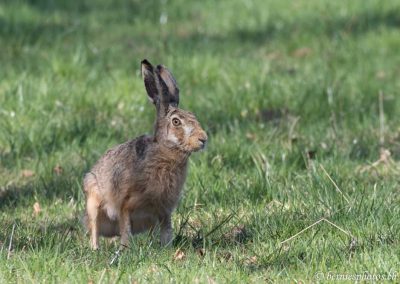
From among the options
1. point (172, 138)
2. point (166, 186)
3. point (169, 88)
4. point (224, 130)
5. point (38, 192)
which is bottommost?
point (38, 192)

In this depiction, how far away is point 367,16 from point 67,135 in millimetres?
5087

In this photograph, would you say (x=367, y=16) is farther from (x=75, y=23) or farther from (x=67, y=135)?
(x=67, y=135)

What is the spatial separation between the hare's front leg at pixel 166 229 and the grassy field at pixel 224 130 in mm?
50

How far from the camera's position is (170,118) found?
18.5 feet

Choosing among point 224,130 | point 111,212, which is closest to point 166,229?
point 111,212

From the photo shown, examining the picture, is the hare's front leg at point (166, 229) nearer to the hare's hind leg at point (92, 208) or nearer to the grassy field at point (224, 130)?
the grassy field at point (224, 130)

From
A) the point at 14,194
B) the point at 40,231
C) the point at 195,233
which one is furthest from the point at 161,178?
the point at 14,194

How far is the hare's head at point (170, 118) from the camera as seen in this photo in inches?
216

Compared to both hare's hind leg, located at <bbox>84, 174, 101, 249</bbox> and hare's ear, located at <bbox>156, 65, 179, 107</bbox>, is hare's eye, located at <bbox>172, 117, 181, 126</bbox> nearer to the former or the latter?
hare's ear, located at <bbox>156, 65, 179, 107</bbox>

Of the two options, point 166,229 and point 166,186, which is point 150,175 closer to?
point 166,186

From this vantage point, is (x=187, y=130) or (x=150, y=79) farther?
(x=150, y=79)

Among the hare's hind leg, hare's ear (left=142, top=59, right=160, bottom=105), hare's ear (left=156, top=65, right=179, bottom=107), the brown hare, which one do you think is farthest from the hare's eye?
the hare's hind leg

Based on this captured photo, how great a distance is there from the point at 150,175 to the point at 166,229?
0.30m

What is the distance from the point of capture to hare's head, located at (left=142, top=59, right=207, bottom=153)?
5.49m
